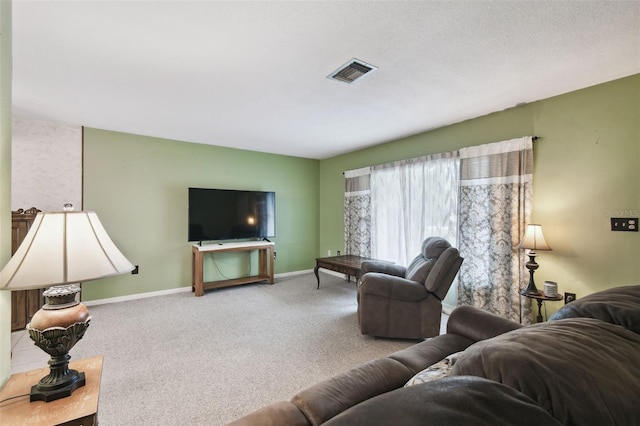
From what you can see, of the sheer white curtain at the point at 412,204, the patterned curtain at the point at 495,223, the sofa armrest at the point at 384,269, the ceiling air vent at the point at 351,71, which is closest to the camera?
the ceiling air vent at the point at 351,71

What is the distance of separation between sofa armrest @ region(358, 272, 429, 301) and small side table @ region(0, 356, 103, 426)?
84.0 inches

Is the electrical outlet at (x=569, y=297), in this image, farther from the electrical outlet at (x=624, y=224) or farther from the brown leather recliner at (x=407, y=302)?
the brown leather recliner at (x=407, y=302)

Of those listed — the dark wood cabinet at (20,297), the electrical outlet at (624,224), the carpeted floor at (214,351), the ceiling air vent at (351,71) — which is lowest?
the carpeted floor at (214,351)

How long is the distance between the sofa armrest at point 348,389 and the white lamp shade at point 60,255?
3.05 feet

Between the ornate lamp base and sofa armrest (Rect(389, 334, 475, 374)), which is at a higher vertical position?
the ornate lamp base

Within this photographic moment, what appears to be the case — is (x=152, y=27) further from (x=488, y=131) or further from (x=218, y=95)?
(x=488, y=131)

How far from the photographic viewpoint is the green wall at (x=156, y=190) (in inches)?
150

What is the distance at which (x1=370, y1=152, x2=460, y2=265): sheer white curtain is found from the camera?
3508 millimetres

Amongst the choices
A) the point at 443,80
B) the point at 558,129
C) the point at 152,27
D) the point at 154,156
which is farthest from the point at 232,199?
the point at 558,129

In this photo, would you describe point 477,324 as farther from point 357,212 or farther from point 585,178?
point 357,212

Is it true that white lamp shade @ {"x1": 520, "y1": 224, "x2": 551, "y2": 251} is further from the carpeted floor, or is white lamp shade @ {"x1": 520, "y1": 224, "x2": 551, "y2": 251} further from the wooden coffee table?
the wooden coffee table

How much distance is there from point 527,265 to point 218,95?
3501 mm

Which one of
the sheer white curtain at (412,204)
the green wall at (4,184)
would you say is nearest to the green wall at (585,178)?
the sheer white curtain at (412,204)

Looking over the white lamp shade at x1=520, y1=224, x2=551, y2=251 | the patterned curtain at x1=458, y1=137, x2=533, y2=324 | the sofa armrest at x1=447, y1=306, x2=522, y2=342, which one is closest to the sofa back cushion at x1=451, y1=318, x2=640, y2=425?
the sofa armrest at x1=447, y1=306, x2=522, y2=342
